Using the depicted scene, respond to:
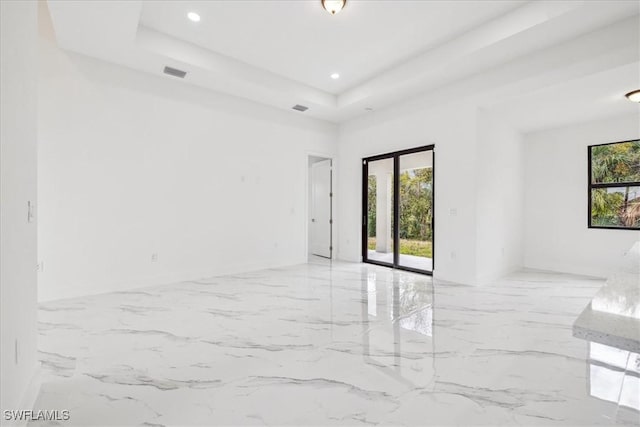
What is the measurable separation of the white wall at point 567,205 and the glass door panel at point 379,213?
264cm

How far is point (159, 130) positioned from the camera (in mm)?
4570

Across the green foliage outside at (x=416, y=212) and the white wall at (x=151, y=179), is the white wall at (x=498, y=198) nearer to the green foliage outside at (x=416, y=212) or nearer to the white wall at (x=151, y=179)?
the green foliage outside at (x=416, y=212)

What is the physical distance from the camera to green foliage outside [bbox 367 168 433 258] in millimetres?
5430

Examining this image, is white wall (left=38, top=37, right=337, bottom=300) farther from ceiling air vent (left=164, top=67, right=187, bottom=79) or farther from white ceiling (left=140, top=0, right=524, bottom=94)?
white ceiling (left=140, top=0, right=524, bottom=94)

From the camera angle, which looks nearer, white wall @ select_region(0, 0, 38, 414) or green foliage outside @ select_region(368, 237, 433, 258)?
white wall @ select_region(0, 0, 38, 414)

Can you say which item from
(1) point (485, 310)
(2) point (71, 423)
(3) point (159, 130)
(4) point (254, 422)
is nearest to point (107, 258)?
(3) point (159, 130)

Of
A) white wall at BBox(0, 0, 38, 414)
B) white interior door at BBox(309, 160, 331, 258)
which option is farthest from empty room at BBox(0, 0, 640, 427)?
white interior door at BBox(309, 160, 331, 258)

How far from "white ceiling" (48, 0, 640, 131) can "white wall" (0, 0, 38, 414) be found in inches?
71.4

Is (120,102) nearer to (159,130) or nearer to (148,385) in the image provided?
(159,130)

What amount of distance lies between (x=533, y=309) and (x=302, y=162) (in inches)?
177

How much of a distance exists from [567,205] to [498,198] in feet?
5.10

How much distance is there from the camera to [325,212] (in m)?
7.29

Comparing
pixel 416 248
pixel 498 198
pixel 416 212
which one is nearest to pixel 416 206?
pixel 416 212

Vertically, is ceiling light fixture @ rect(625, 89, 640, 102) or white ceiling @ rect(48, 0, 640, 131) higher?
white ceiling @ rect(48, 0, 640, 131)
